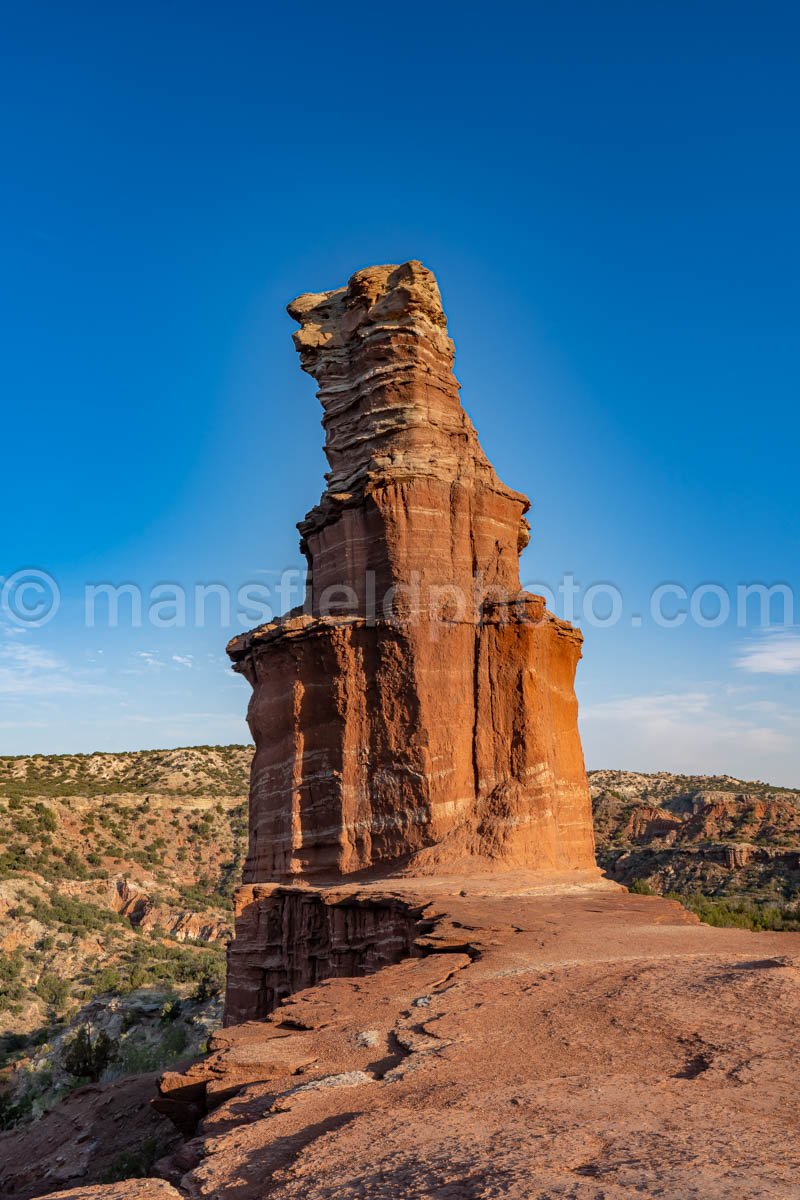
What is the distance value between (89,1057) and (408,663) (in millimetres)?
16653

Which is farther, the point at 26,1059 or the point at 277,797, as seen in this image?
the point at 26,1059

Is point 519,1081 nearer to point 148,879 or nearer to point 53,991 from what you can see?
point 53,991

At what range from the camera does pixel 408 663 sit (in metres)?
17.9

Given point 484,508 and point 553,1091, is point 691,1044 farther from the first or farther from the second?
point 484,508

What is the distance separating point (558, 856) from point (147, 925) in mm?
31585

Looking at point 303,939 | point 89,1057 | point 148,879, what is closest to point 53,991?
point 89,1057

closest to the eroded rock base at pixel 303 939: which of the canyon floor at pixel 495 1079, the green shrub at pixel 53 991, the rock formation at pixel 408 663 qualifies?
the canyon floor at pixel 495 1079

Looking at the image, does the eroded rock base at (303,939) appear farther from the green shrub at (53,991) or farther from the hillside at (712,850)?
the green shrub at (53,991)

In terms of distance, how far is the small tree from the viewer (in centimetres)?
2444

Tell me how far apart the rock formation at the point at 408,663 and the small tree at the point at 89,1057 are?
404 inches

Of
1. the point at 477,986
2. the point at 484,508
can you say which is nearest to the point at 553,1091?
the point at 477,986

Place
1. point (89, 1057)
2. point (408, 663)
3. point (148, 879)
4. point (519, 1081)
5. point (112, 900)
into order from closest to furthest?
point (519, 1081)
point (408, 663)
point (89, 1057)
point (112, 900)
point (148, 879)

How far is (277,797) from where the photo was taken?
18.9 metres

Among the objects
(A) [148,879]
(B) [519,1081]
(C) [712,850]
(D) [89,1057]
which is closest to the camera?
(B) [519,1081]
